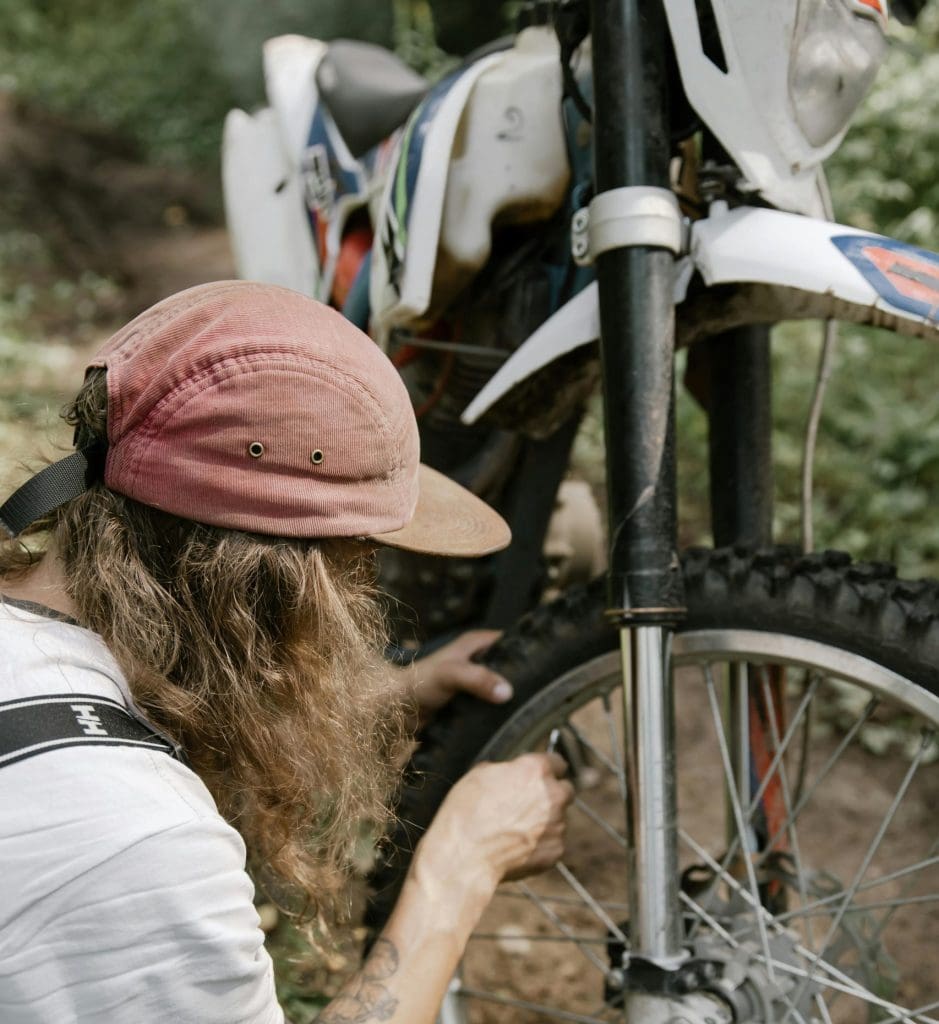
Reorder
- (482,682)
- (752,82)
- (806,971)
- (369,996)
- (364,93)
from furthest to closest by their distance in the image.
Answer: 1. (364,93)
2. (482,682)
3. (806,971)
4. (752,82)
5. (369,996)

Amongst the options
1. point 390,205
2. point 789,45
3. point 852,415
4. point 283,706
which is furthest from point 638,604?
point 852,415

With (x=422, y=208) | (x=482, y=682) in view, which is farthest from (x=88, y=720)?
(x=422, y=208)

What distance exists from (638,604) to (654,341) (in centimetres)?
31

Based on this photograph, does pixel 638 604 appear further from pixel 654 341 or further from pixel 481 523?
pixel 654 341

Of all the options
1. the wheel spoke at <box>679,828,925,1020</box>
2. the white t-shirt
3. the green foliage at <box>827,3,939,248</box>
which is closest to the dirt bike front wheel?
the wheel spoke at <box>679,828,925,1020</box>

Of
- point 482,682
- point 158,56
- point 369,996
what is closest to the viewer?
point 369,996

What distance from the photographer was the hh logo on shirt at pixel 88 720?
3.33 ft

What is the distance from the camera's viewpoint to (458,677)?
1.74 m

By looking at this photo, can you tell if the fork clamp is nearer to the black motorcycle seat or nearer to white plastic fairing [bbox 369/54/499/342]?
white plastic fairing [bbox 369/54/499/342]

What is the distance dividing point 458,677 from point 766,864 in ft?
1.76

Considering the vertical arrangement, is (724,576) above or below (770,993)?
above

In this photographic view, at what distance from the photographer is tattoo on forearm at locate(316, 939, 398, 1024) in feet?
4.26

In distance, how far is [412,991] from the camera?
132 centimetres

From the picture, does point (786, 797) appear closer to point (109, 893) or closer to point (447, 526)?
point (447, 526)
